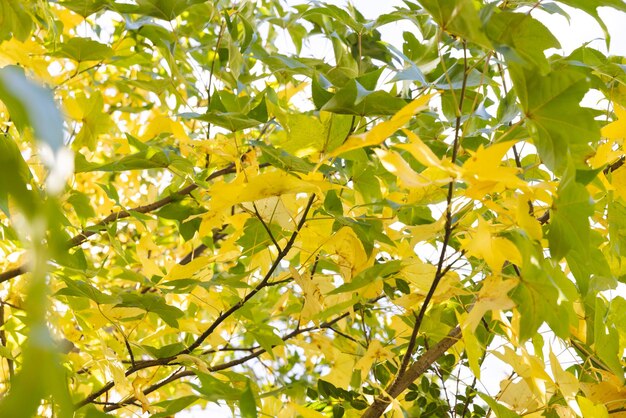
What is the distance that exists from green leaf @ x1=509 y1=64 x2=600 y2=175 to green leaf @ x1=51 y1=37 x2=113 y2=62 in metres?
0.54

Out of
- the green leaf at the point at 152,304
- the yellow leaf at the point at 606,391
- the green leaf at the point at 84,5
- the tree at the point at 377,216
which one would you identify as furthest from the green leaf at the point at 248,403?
the green leaf at the point at 84,5

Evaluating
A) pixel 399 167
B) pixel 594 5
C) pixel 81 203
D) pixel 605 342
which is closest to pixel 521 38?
pixel 594 5

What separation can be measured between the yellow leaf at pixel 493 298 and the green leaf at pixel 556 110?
80 mm

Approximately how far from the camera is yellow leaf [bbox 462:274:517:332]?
0.44 metres

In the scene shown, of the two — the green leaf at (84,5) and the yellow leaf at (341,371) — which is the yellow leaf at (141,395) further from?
the green leaf at (84,5)

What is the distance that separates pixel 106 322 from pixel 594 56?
0.54 metres

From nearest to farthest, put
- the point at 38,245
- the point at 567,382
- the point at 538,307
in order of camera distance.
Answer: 1. the point at 38,245
2. the point at 538,307
3. the point at 567,382

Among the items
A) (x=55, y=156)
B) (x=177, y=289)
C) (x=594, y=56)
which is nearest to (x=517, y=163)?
(x=594, y=56)

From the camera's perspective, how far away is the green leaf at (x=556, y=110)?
1.42 ft

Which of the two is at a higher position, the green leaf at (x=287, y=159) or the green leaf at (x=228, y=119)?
the green leaf at (x=228, y=119)

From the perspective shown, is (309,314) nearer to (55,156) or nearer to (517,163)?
(517,163)

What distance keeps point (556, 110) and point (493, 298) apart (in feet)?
0.41

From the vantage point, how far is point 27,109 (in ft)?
0.49

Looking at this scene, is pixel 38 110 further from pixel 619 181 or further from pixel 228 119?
pixel 619 181
